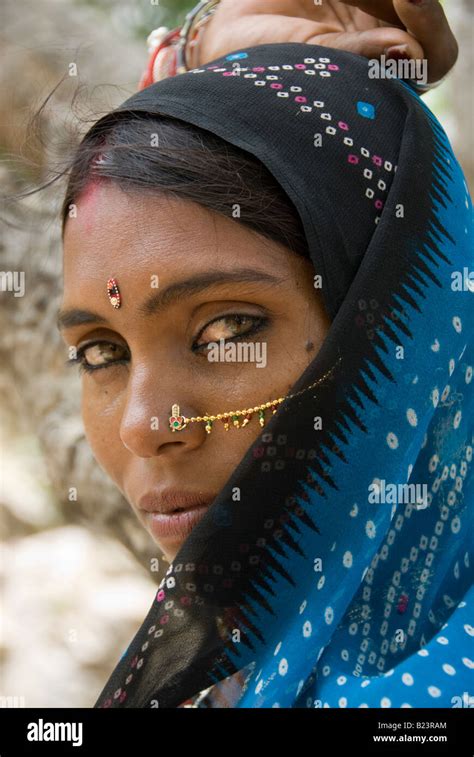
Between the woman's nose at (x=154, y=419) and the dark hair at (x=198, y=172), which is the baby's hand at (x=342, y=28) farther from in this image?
the woman's nose at (x=154, y=419)

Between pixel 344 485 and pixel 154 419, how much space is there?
0.31 meters

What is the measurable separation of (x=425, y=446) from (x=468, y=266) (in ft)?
1.05

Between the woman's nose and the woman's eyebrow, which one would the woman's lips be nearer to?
the woman's nose

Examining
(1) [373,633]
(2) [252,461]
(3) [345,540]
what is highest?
(2) [252,461]

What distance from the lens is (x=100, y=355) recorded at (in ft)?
5.07

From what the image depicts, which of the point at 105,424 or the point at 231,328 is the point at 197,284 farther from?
the point at 105,424

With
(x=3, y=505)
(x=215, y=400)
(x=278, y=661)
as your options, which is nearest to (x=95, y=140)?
(x=215, y=400)

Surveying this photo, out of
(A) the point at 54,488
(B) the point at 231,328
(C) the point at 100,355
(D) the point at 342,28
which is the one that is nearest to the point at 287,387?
(B) the point at 231,328

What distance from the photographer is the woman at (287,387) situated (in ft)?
4.20

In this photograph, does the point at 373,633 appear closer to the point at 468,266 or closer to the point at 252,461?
the point at 252,461

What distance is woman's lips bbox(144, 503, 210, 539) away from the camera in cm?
137

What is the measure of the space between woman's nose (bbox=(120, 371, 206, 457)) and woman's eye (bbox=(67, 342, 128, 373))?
180 mm

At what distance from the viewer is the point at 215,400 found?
134 centimetres

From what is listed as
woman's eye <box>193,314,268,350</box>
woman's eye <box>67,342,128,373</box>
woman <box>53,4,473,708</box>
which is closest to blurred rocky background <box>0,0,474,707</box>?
woman's eye <box>67,342,128,373</box>
